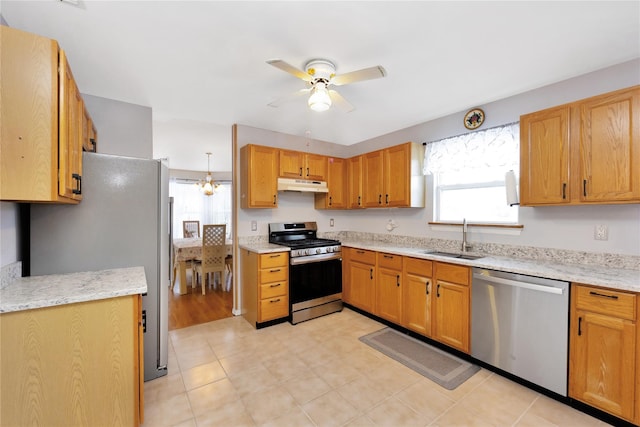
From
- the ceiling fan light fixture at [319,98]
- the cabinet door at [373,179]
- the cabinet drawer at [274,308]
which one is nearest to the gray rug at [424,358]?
the cabinet drawer at [274,308]

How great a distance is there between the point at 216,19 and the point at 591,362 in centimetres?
321

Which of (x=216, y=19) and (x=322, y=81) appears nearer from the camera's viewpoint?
(x=216, y=19)

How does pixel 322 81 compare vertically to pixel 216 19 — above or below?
below

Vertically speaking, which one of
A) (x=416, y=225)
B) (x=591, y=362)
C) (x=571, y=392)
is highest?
(x=416, y=225)

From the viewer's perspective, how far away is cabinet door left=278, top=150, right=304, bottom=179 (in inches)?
140

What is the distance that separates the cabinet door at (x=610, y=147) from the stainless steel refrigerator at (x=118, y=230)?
129 inches

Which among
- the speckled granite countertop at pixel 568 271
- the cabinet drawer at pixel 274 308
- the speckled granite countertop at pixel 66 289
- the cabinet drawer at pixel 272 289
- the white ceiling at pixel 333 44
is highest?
the white ceiling at pixel 333 44

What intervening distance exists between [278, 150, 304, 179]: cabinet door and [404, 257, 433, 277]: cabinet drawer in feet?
5.96

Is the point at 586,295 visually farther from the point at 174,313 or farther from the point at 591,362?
the point at 174,313

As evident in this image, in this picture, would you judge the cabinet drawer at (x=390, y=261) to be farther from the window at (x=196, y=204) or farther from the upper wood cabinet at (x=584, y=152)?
the window at (x=196, y=204)

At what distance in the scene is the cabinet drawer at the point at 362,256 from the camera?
328cm

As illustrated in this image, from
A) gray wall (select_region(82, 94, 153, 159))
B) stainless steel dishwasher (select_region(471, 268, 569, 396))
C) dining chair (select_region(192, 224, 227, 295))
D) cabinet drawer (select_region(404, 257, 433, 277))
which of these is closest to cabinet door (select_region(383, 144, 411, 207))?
cabinet drawer (select_region(404, 257, 433, 277))

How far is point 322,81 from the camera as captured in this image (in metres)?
2.08

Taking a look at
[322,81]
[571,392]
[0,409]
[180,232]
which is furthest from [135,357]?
[180,232]
